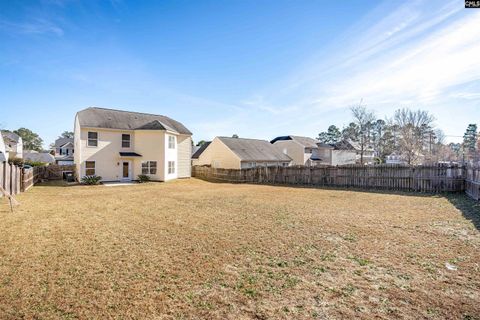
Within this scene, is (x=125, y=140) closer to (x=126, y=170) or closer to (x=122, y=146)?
(x=122, y=146)

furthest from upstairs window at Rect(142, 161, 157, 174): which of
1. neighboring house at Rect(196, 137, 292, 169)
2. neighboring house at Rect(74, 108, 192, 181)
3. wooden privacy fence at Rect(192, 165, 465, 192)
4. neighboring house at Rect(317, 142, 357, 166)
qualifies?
neighboring house at Rect(317, 142, 357, 166)

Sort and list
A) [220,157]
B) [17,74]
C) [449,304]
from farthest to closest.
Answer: [220,157] < [17,74] < [449,304]

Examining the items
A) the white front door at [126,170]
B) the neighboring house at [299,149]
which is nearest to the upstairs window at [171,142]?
the white front door at [126,170]

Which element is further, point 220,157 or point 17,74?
point 220,157

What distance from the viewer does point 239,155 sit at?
101 ft

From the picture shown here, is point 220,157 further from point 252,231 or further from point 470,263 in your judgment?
point 470,263

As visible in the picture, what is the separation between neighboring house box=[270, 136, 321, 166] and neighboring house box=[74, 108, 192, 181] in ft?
71.5

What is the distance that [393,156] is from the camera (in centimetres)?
5866

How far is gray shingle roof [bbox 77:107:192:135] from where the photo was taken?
23.0 metres

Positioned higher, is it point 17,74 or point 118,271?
point 17,74

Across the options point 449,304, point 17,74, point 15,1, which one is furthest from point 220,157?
point 449,304

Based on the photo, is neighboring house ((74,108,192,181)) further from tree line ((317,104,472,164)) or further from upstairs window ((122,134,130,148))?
tree line ((317,104,472,164))

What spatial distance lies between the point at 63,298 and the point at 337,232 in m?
6.66

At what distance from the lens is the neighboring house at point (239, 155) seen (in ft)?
102
